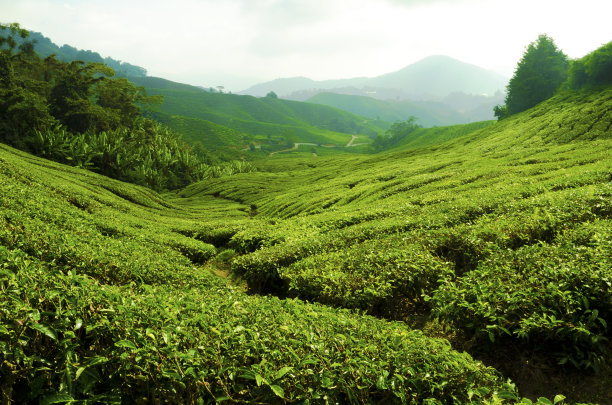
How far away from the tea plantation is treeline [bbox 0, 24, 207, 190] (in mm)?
42603

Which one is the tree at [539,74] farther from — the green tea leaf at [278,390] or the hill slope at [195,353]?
the green tea leaf at [278,390]

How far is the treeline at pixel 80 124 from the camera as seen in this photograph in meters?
46.4

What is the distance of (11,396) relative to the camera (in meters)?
3.80

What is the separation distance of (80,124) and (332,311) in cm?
7202

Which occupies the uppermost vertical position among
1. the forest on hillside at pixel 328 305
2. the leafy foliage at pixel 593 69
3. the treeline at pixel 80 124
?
the leafy foliage at pixel 593 69

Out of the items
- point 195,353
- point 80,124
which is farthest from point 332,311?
point 80,124

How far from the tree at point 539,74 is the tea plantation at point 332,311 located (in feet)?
225

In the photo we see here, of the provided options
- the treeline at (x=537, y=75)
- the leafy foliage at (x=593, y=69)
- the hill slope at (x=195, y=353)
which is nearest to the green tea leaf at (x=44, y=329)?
the hill slope at (x=195, y=353)

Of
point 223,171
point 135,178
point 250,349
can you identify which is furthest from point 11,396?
point 223,171

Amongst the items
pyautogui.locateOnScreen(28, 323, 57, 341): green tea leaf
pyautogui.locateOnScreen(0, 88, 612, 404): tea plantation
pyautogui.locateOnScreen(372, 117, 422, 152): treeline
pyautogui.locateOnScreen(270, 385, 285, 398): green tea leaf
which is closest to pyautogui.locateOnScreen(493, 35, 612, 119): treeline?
pyautogui.locateOnScreen(372, 117, 422, 152): treeline

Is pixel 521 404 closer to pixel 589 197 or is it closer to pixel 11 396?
pixel 11 396

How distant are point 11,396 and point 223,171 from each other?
79.8 m

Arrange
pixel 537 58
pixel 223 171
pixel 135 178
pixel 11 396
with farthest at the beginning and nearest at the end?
pixel 223 171 → pixel 537 58 → pixel 135 178 → pixel 11 396

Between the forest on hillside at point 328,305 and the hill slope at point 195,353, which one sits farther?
the forest on hillside at point 328,305
